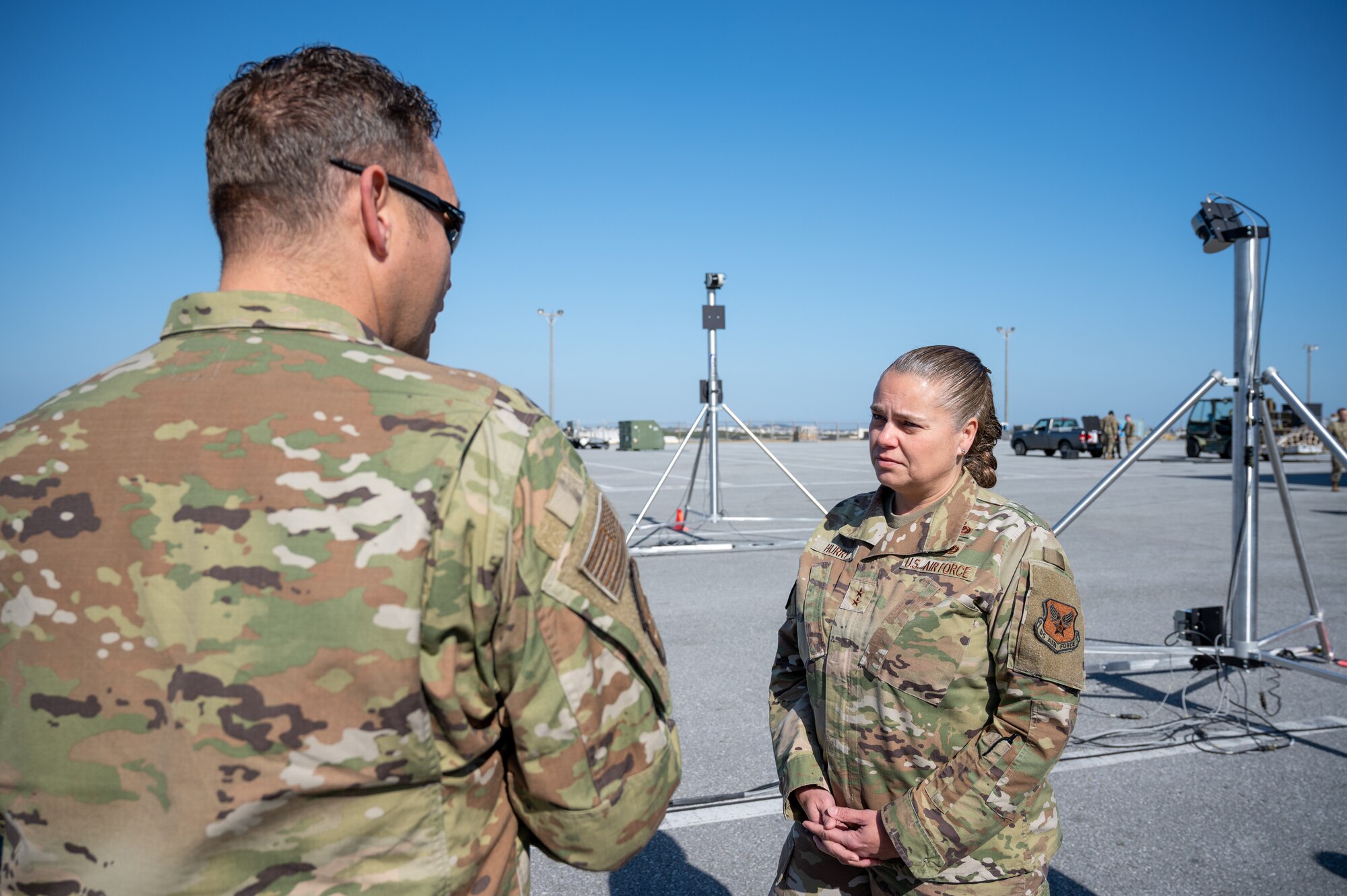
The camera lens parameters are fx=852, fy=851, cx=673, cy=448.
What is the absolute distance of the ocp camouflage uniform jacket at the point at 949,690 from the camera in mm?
1782

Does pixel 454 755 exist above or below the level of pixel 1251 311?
below

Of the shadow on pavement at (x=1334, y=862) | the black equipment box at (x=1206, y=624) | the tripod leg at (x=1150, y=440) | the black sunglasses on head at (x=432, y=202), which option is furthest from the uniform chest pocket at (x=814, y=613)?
the black equipment box at (x=1206, y=624)

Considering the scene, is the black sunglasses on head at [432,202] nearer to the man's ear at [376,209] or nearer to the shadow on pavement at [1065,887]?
the man's ear at [376,209]

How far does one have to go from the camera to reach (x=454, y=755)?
41.3 inches

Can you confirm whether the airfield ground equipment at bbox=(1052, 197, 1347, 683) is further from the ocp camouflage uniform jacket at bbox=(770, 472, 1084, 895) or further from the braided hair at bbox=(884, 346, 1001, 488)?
the ocp camouflage uniform jacket at bbox=(770, 472, 1084, 895)

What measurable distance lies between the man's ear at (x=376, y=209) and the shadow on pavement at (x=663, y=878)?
2.38 meters

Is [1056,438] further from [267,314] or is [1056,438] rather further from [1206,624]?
[267,314]

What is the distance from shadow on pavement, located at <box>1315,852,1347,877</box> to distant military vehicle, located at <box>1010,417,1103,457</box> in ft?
101

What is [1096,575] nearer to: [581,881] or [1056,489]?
[581,881]

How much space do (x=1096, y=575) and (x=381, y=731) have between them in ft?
28.4

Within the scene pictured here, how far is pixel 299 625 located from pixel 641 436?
→ 38490 millimetres

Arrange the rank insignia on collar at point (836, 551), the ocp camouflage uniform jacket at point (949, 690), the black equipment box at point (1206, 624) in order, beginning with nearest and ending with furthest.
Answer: the ocp camouflage uniform jacket at point (949, 690), the rank insignia on collar at point (836, 551), the black equipment box at point (1206, 624)

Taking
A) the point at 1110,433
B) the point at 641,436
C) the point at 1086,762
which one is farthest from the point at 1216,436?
the point at 1086,762

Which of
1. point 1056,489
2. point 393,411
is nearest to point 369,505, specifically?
point 393,411
